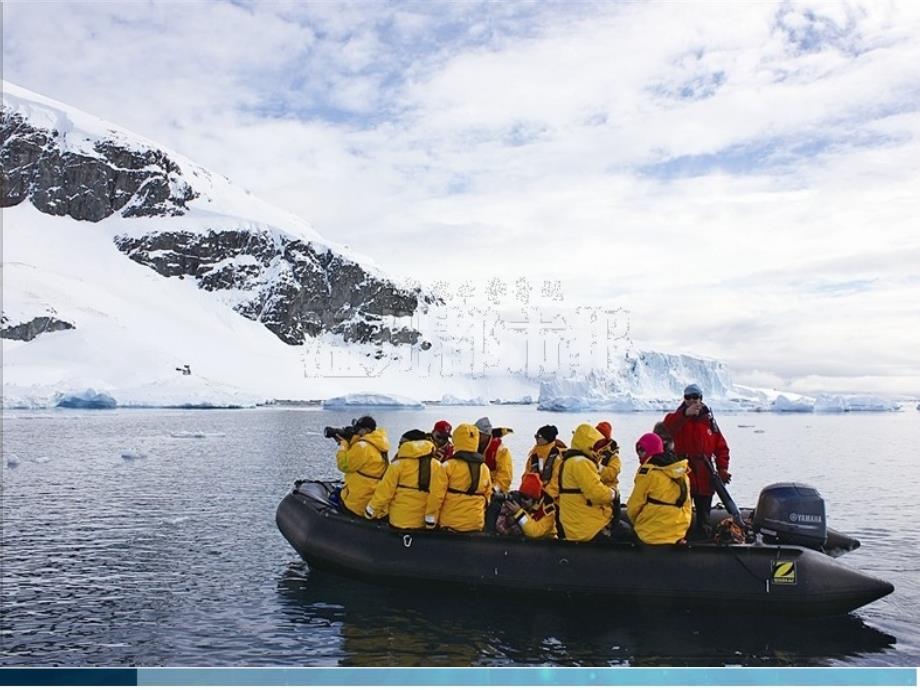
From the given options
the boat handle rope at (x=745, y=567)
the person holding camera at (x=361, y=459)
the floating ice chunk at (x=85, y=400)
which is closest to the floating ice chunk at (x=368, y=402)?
the floating ice chunk at (x=85, y=400)

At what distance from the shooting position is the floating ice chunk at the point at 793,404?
63.9 m

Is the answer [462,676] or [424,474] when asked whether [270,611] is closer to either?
[424,474]

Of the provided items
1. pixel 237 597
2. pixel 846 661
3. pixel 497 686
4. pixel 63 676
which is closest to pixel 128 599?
pixel 237 597

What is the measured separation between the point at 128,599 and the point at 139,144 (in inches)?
6309

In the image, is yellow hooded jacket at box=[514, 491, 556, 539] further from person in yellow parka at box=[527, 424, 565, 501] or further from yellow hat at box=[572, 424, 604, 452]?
Answer: yellow hat at box=[572, 424, 604, 452]

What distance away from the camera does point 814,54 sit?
26.5 ft

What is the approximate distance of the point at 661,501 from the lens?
8195 millimetres

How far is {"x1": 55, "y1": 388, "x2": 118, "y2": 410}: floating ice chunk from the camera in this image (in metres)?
57.6

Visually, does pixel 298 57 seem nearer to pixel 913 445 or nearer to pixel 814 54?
pixel 814 54

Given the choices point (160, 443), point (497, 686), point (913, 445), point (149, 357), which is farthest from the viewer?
point (149, 357)

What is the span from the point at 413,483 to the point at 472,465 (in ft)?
2.43

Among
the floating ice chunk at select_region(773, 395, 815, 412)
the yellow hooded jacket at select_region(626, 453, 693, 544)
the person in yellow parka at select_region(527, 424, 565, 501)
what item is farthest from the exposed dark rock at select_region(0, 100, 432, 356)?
the yellow hooded jacket at select_region(626, 453, 693, 544)

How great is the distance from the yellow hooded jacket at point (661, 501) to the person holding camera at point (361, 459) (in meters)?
3.08

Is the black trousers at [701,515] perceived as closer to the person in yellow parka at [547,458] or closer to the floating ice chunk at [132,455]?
the person in yellow parka at [547,458]
